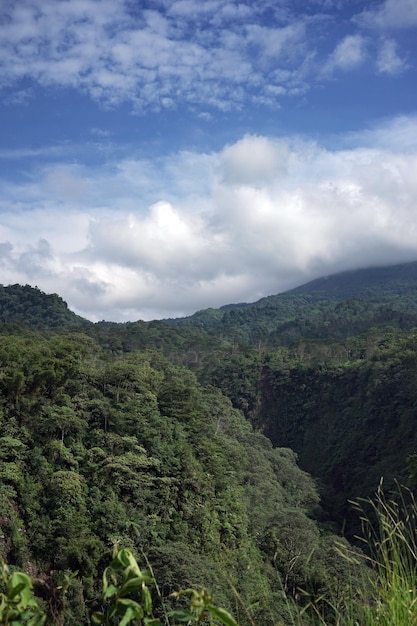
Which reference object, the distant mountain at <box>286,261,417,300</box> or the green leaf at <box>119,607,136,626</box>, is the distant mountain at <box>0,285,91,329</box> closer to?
the green leaf at <box>119,607,136,626</box>

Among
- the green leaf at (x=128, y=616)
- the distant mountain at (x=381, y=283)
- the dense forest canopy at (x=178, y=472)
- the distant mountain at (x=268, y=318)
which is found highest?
the distant mountain at (x=381, y=283)

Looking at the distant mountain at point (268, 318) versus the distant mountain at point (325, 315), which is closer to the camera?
the distant mountain at point (268, 318)

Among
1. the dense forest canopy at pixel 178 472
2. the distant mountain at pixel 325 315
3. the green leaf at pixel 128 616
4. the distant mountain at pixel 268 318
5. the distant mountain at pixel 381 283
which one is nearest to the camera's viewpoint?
the green leaf at pixel 128 616

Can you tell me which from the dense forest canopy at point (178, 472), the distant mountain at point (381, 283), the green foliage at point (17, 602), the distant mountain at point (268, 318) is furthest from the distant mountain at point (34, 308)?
the distant mountain at point (381, 283)

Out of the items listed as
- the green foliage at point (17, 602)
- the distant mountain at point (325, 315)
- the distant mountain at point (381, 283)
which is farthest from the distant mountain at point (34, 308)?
the distant mountain at point (381, 283)

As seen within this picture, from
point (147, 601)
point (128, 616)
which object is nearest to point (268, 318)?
point (147, 601)

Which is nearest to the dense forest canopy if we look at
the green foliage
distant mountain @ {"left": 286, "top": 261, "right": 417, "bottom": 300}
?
the green foliage

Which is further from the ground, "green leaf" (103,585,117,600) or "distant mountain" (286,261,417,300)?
"distant mountain" (286,261,417,300)

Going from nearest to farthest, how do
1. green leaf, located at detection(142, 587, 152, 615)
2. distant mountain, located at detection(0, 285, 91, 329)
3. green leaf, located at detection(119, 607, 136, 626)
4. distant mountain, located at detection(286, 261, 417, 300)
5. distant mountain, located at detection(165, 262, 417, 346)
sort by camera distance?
1. green leaf, located at detection(119, 607, 136, 626)
2. green leaf, located at detection(142, 587, 152, 615)
3. distant mountain, located at detection(0, 285, 91, 329)
4. distant mountain, located at detection(165, 262, 417, 346)
5. distant mountain, located at detection(286, 261, 417, 300)

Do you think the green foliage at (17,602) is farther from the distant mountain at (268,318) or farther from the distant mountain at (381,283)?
the distant mountain at (381,283)

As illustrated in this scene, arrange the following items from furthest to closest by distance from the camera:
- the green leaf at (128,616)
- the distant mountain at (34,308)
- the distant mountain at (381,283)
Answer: the distant mountain at (381,283), the distant mountain at (34,308), the green leaf at (128,616)

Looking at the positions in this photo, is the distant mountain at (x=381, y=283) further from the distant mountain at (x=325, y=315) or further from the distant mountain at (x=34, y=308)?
the distant mountain at (x=34, y=308)

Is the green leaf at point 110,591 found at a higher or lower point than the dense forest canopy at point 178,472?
higher

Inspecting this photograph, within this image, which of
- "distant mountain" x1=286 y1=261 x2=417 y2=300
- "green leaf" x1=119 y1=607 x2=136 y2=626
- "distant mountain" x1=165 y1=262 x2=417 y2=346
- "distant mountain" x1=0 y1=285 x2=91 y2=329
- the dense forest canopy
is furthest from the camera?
"distant mountain" x1=286 y1=261 x2=417 y2=300
